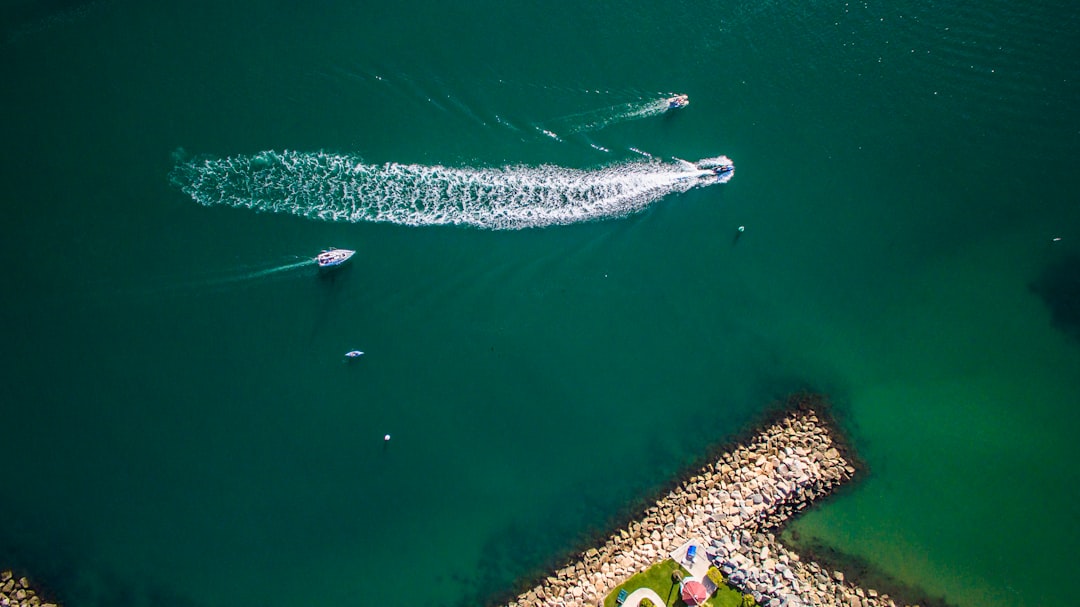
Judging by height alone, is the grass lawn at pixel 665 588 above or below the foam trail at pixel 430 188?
below

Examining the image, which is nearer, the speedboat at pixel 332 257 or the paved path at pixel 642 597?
the speedboat at pixel 332 257

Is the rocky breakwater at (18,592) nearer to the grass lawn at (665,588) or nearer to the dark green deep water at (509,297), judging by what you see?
the dark green deep water at (509,297)

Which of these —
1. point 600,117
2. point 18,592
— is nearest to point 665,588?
point 600,117

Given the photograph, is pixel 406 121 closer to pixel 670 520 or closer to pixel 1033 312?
pixel 670 520

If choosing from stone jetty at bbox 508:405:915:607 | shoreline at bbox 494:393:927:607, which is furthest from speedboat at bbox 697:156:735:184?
stone jetty at bbox 508:405:915:607

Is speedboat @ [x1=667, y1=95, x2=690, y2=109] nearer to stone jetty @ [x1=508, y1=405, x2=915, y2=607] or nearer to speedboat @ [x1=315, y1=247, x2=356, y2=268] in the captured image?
stone jetty @ [x1=508, y1=405, x2=915, y2=607]

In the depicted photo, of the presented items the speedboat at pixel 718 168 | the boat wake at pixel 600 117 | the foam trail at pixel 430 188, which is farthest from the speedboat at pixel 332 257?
the speedboat at pixel 718 168
